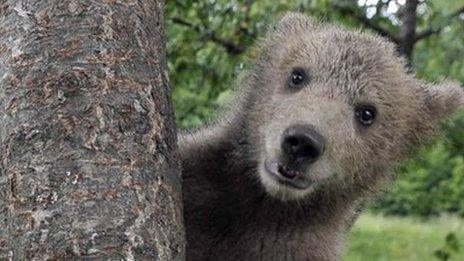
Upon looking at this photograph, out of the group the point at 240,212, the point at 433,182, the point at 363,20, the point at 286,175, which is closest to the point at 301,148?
the point at 286,175

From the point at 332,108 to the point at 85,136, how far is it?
5.42 ft

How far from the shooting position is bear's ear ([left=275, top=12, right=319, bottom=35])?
5039 mm

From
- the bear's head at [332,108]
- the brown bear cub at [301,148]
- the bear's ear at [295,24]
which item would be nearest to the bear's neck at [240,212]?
the brown bear cub at [301,148]

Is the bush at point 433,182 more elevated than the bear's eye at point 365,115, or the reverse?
the bear's eye at point 365,115

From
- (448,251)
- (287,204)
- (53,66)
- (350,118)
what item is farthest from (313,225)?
(448,251)

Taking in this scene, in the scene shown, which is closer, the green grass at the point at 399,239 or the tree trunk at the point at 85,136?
the tree trunk at the point at 85,136

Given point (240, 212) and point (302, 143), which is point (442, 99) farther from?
point (302, 143)

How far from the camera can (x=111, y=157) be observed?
8.84 feet

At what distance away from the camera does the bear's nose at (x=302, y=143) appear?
3.83m

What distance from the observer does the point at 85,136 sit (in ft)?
8.86

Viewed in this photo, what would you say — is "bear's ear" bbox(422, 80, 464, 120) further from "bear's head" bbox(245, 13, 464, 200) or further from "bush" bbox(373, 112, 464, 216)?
"bush" bbox(373, 112, 464, 216)

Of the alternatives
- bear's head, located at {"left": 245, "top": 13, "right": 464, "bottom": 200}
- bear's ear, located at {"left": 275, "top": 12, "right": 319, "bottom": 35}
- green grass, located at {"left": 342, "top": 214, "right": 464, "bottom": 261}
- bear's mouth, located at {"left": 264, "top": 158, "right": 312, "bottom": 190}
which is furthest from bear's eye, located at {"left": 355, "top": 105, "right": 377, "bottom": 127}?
green grass, located at {"left": 342, "top": 214, "right": 464, "bottom": 261}

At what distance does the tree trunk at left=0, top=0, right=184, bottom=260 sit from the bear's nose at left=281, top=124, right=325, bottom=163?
2.81 ft

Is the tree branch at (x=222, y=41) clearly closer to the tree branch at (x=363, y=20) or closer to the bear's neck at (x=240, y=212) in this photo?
the tree branch at (x=363, y=20)
